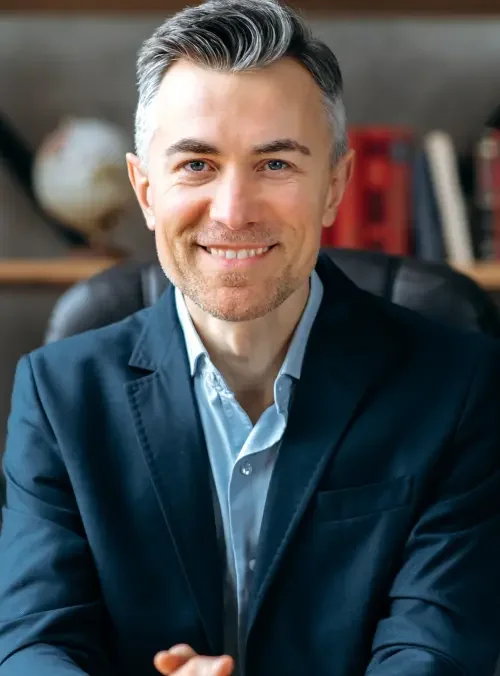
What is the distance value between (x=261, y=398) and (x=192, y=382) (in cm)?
10

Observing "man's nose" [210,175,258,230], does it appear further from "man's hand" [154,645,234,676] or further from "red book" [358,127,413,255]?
"red book" [358,127,413,255]

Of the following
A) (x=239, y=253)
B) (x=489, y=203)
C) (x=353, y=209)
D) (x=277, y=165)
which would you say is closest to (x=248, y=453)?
(x=239, y=253)

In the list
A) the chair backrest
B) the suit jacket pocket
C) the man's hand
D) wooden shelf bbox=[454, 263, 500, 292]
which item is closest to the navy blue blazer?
the suit jacket pocket

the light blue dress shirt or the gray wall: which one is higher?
the gray wall

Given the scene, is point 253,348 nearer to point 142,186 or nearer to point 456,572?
point 142,186

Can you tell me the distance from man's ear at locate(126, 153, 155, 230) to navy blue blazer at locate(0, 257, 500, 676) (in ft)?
0.64

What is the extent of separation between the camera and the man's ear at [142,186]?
134 cm

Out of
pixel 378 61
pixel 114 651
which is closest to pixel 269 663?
pixel 114 651

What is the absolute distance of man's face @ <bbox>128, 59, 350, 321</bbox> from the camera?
119 centimetres

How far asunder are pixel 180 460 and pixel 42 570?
21 cm

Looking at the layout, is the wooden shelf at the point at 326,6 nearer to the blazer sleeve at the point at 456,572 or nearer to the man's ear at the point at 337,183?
the man's ear at the point at 337,183

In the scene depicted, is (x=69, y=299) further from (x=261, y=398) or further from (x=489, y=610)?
(x=489, y=610)

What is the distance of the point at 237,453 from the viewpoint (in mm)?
1323

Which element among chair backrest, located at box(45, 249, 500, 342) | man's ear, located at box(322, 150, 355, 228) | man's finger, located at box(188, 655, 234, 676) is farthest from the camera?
chair backrest, located at box(45, 249, 500, 342)
